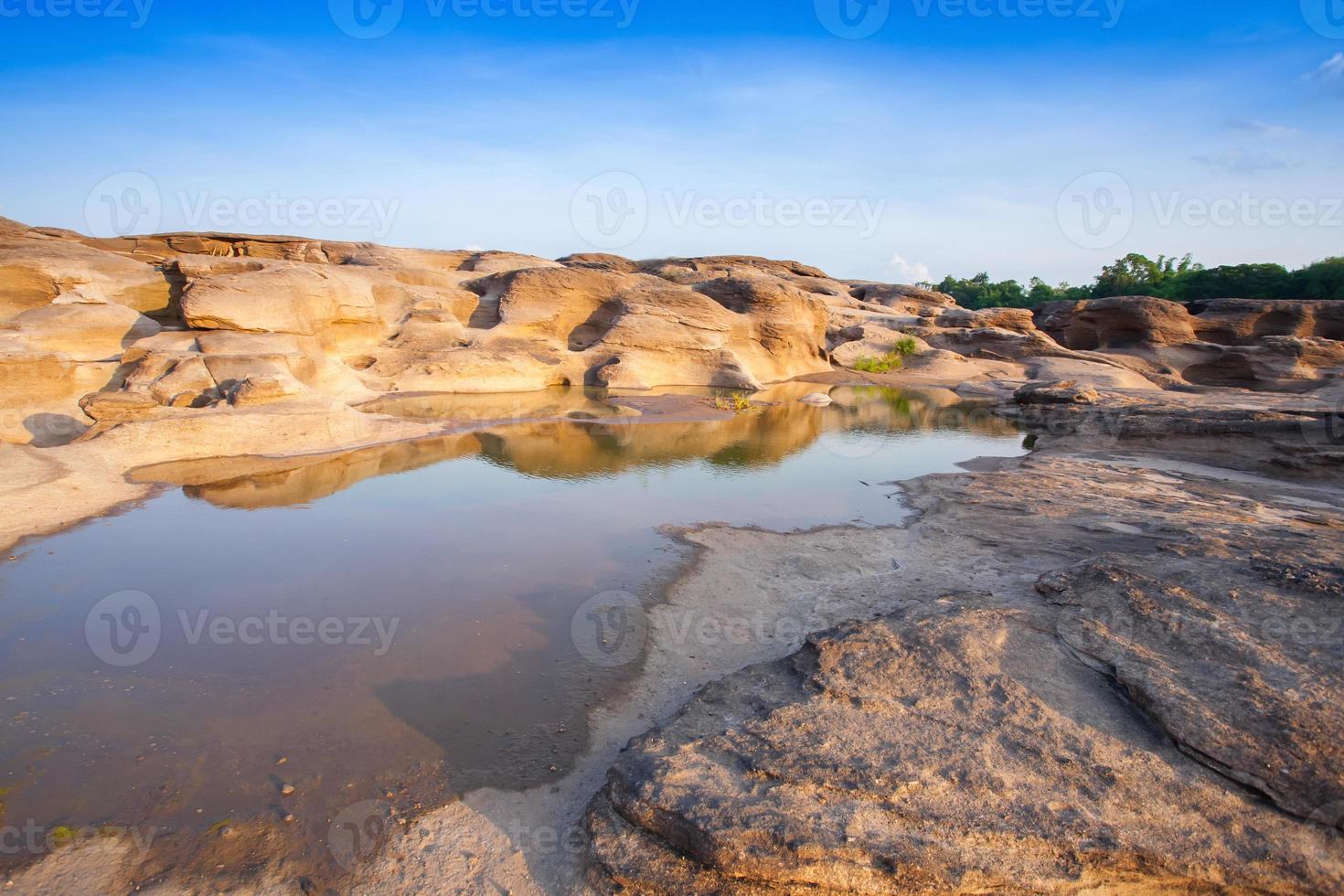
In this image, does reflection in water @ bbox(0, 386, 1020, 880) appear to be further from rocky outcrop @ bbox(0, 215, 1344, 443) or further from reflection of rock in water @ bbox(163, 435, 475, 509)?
rocky outcrop @ bbox(0, 215, 1344, 443)

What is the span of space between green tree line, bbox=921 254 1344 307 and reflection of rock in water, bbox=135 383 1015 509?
75.0ft

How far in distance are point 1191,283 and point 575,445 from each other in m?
41.0

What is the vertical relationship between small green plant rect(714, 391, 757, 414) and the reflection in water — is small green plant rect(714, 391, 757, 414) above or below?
below

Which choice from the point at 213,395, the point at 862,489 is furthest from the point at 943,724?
the point at 213,395

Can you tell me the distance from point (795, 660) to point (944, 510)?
524cm

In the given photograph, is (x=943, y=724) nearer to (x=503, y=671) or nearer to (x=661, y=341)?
(x=503, y=671)

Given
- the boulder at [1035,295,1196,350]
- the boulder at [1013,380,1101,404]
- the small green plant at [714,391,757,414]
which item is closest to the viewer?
the boulder at [1013,380,1101,404]

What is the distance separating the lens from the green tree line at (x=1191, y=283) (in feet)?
108

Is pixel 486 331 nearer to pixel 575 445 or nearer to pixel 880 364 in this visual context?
→ pixel 575 445

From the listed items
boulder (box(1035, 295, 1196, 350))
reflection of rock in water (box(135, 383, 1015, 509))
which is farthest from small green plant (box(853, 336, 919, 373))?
boulder (box(1035, 295, 1196, 350))

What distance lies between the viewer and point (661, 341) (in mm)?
22156

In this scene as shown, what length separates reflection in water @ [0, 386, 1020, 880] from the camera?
12.7 ft

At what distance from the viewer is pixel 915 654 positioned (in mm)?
4020

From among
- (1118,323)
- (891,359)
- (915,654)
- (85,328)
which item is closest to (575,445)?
(915,654)
